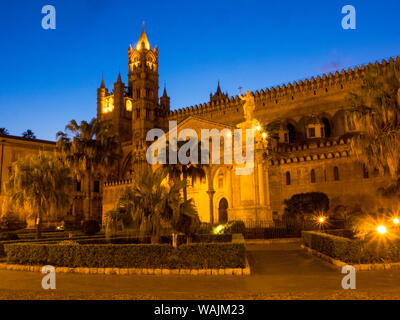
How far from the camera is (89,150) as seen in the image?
3653cm

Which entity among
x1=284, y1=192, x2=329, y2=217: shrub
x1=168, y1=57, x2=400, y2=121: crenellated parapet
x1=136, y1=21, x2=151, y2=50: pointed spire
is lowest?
x1=284, y1=192, x2=329, y2=217: shrub

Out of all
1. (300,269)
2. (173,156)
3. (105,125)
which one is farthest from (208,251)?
(105,125)

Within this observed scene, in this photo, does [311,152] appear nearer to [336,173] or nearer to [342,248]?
[336,173]

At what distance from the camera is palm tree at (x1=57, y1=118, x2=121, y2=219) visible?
3647 centimetres

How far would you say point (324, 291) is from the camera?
344 inches

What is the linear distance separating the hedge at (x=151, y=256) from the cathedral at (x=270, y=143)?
12.9 metres

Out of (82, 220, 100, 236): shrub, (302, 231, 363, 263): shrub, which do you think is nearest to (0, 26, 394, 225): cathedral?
→ (82, 220, 100, 236): shrub

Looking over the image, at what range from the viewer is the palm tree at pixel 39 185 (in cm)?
2369

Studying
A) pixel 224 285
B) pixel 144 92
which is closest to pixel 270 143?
pixel 144 92

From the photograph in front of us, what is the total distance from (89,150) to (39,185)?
12.7 metres

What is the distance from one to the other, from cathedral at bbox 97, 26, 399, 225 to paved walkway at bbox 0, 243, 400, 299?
1282cm

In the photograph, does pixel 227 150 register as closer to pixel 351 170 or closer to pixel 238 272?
pixel 351 170

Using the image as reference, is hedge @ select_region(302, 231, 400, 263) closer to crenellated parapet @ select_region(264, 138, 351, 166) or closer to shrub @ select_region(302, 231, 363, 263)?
shrub @ select_region(302, 231, 363, 263)
